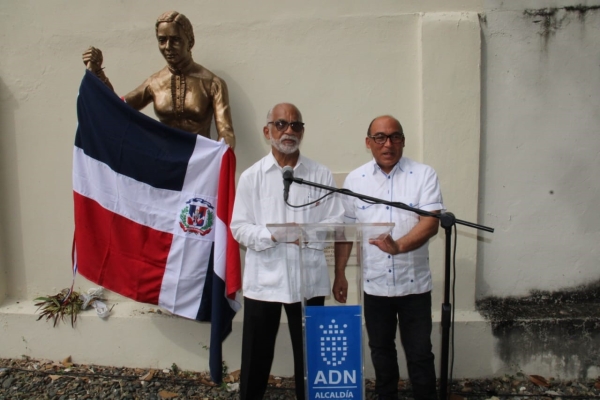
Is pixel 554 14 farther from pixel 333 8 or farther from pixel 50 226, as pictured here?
pixel 50 226

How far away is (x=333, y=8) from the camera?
10.4 feet

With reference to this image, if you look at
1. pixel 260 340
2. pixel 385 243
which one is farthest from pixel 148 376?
pixel 385 243

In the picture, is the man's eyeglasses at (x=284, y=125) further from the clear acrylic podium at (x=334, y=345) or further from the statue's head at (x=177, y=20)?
the statue's head at (x=177, y=20)

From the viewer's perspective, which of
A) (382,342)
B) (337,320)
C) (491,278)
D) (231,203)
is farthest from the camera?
(491,278)

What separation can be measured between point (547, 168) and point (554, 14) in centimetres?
106

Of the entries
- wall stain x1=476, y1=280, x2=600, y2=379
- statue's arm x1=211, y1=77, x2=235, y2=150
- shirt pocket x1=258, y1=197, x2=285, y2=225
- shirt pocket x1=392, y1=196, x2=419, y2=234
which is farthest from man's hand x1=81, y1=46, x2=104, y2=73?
wall stain x1=476, y1=280, x2=600, y2=379

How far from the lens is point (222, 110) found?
296 cm

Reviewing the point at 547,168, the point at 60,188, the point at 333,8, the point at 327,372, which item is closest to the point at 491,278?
the point at 547,168

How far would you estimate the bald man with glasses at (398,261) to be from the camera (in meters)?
2.25

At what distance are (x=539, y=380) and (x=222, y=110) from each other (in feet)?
9.33

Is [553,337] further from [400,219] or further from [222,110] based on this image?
[222,110]

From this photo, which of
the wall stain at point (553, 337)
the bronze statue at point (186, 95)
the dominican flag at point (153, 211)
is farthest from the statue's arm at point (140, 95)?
the wall stain at point (553, 337)

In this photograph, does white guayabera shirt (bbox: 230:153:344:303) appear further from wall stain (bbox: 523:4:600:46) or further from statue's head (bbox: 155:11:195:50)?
wall stain (bbox: 523:4:600:46)

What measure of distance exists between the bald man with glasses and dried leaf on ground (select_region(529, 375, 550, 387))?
1197mm
